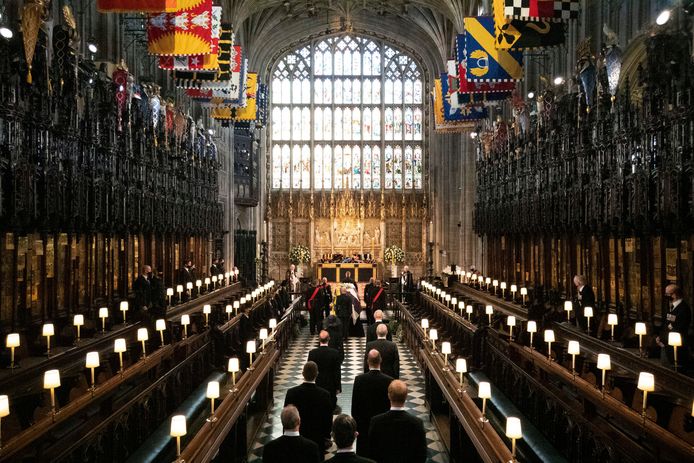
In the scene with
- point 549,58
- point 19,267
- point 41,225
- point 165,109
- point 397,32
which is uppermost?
point 397,32

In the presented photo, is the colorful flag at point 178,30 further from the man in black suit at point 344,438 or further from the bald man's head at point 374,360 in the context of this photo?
the man in black suit at point 344,438

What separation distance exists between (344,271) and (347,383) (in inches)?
785

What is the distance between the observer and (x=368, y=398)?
7.02 m

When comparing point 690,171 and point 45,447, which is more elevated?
point 690,171

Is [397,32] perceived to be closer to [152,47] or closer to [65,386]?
[152,47]

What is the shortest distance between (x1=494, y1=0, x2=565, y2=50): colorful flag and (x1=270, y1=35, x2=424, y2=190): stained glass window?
24313 mm

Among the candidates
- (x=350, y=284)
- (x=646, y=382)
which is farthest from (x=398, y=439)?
(x=350, y=284)

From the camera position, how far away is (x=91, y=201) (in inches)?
541

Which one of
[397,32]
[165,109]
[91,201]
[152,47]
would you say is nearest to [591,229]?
[152,47]

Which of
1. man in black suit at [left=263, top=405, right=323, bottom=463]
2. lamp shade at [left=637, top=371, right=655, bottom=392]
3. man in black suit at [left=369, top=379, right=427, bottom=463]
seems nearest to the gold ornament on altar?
man in black suit at [left=263, top=405, right=323, bottom=463]

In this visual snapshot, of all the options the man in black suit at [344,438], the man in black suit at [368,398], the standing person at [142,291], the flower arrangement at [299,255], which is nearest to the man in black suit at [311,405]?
the man in black suit at [368,398]

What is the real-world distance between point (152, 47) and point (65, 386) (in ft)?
27.7

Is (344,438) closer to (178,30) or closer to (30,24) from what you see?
(30,24)

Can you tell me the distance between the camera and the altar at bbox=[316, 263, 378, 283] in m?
32.5
